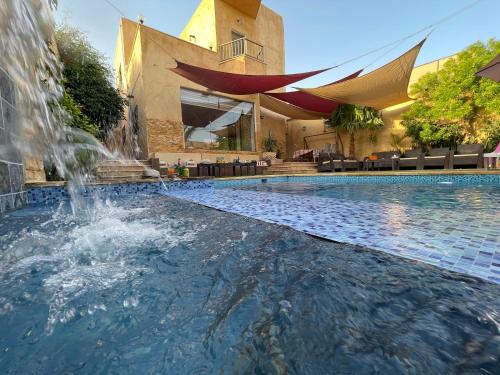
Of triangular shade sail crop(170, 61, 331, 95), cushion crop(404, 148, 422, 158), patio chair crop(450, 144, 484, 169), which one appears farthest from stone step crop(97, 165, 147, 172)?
patio chair crop(450, 144, 484, 169)

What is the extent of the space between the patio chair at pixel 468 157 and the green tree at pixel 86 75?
467 inches

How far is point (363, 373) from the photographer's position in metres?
0.78

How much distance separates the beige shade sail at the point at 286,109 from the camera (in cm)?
1265

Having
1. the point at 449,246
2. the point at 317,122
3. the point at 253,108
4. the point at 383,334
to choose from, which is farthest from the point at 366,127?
the point at 383,334

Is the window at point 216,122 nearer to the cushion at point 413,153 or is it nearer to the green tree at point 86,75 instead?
the green tree at point 86,75

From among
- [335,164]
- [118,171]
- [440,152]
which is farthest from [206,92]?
[440,152]

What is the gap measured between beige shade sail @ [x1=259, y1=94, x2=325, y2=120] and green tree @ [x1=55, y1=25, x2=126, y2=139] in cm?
683

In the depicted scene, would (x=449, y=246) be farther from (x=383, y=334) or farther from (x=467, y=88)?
(x=467, y=88)

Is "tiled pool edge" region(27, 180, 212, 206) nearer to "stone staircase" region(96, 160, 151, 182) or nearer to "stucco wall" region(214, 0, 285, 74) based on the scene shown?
"stone staircase" region(96, 160, 151, 182)

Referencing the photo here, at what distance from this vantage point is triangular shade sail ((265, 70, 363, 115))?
11.3m

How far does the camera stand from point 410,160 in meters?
8.83

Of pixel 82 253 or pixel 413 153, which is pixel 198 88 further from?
pixel 82 253

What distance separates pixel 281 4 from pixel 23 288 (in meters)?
16.9

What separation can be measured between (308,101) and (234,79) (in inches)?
176
